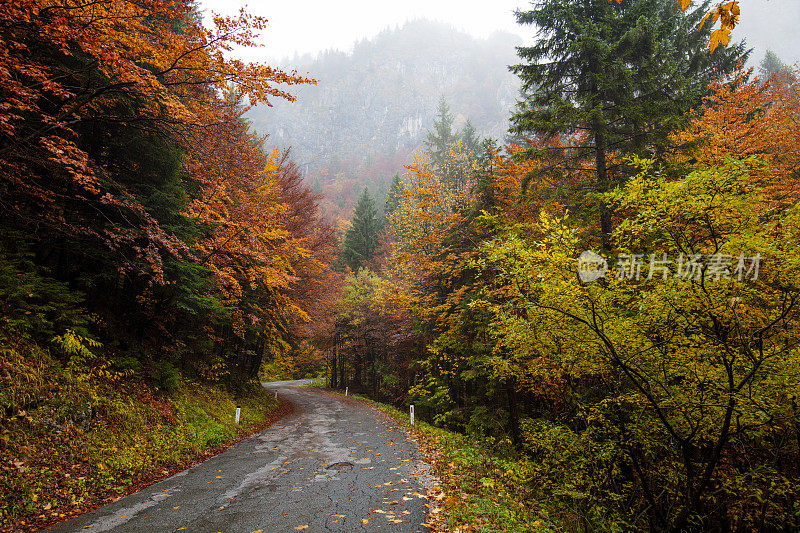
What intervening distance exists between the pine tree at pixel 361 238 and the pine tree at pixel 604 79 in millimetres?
26221

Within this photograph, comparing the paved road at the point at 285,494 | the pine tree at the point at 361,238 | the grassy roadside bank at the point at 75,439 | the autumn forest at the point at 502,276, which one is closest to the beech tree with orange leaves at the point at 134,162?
the autumn forest at the point at 502,276

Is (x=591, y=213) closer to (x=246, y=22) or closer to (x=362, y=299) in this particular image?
(x=246, y=22)

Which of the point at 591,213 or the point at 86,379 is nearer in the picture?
the point at 86,379

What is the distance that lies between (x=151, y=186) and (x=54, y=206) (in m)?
1.97

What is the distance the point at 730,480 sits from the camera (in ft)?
20.4

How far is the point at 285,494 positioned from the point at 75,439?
409cm

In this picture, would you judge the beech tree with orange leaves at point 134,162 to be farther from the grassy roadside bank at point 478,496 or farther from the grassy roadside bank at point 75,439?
the grassy roadside bank at point 478,496

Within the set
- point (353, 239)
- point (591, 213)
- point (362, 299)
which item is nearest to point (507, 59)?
point (353, 239)

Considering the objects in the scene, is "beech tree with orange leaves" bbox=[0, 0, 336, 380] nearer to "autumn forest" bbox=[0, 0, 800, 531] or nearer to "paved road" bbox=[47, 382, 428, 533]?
"autumn forest" bbox=[0, 0, 800, 531]

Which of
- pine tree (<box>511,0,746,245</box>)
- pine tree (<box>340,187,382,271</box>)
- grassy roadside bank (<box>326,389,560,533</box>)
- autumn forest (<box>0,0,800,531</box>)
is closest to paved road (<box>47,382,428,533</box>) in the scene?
grassy roadside bank (<box>326,389,560,533</box>)

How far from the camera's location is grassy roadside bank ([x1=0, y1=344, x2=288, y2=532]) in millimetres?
5879

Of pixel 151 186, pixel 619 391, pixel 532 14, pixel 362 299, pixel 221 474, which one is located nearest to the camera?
pixel 619 391

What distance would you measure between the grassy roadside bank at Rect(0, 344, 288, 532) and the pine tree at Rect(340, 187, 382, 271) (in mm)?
27120

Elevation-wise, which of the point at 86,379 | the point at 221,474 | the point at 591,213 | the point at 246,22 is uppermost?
the point at 246,22
